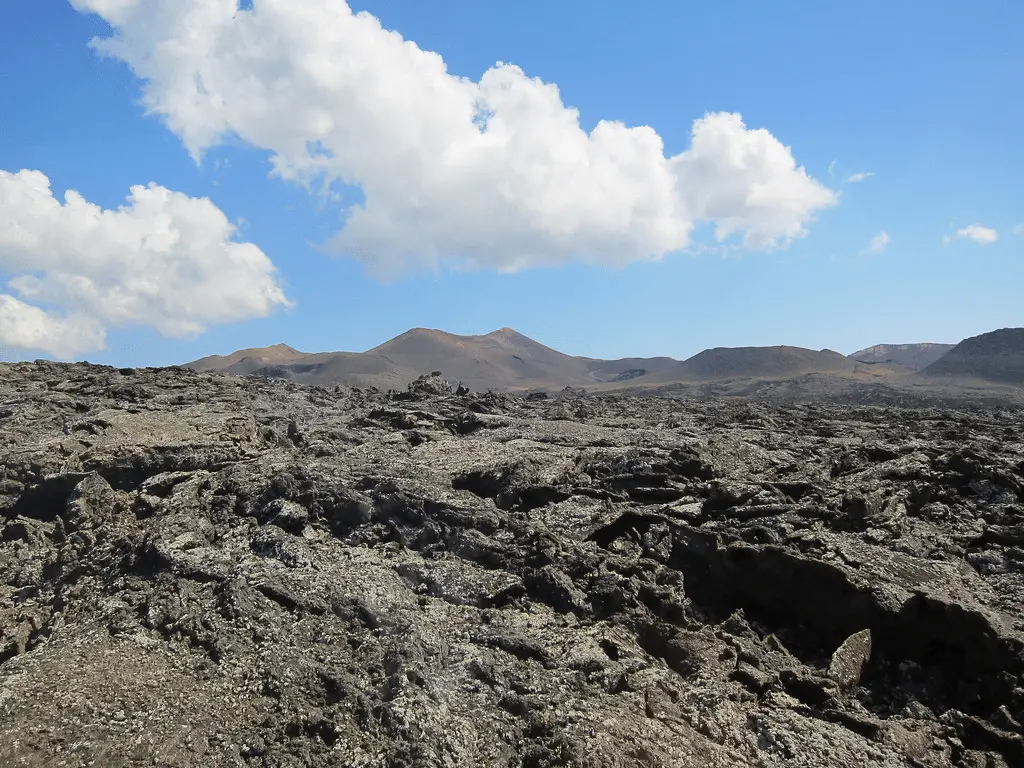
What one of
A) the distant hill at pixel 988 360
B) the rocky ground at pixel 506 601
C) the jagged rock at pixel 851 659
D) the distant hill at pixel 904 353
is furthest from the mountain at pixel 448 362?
the jagged rock at pixel 851 659

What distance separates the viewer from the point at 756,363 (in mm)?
71562

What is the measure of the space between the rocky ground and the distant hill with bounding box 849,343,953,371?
118 meters

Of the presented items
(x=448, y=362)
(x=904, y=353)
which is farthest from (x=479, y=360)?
(x=904, y=353)

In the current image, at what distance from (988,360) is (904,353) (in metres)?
75.2

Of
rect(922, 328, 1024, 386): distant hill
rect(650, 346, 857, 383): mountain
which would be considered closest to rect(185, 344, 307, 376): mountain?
rect(650, 346, 857, 383): mountain

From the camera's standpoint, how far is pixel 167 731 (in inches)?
187

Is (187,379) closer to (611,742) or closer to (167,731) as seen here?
(167,731)

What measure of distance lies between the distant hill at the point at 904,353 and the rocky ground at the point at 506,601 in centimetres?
11844

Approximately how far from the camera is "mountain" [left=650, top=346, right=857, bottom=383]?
2721 inches

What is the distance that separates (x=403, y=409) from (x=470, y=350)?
83.6 m

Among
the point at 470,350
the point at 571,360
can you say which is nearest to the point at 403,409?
the point at 470,350

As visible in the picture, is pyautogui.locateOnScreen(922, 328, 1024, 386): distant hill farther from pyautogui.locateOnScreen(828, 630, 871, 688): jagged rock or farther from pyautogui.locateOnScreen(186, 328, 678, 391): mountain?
pyautogui.locateOnScreen(828, 630, 871, 688): jagged rock

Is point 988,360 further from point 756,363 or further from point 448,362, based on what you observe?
point 448,362

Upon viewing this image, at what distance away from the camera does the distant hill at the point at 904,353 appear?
116m
